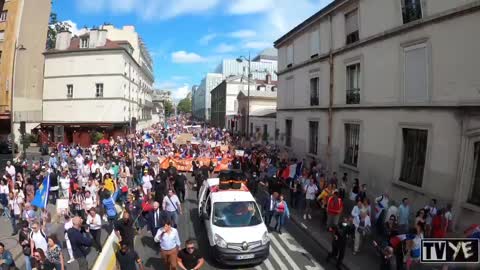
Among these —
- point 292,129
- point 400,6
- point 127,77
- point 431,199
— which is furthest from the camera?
point 127,77

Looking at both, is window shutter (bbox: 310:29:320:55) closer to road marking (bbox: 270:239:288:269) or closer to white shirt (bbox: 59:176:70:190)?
road marking (bbox: 270:239:288:269)

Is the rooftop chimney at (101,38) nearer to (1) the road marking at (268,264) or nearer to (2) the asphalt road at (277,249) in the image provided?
(2) the asphalt road at (277,249)

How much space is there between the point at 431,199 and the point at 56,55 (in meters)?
43.8

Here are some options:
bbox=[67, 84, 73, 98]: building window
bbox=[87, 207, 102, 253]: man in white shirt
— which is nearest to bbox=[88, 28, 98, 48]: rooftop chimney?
bbox=[67, 84, 73, 98]: building window

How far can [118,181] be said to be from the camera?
1691 centimetres

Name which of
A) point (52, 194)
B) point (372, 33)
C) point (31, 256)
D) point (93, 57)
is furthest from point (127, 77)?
point (31, 256)

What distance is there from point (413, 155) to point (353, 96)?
538 cm

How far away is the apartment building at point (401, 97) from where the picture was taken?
11.5 m

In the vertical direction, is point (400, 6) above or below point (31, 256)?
above

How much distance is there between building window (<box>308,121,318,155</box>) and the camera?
77.3 ft

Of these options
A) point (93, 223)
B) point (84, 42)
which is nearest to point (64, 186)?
point (93, 223)

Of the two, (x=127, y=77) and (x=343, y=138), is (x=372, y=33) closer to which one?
(x=343, y=138)

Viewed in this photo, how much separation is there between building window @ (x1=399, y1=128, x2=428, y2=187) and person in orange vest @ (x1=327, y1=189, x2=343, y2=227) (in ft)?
10.2

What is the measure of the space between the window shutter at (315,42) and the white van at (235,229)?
14176 millimetres
